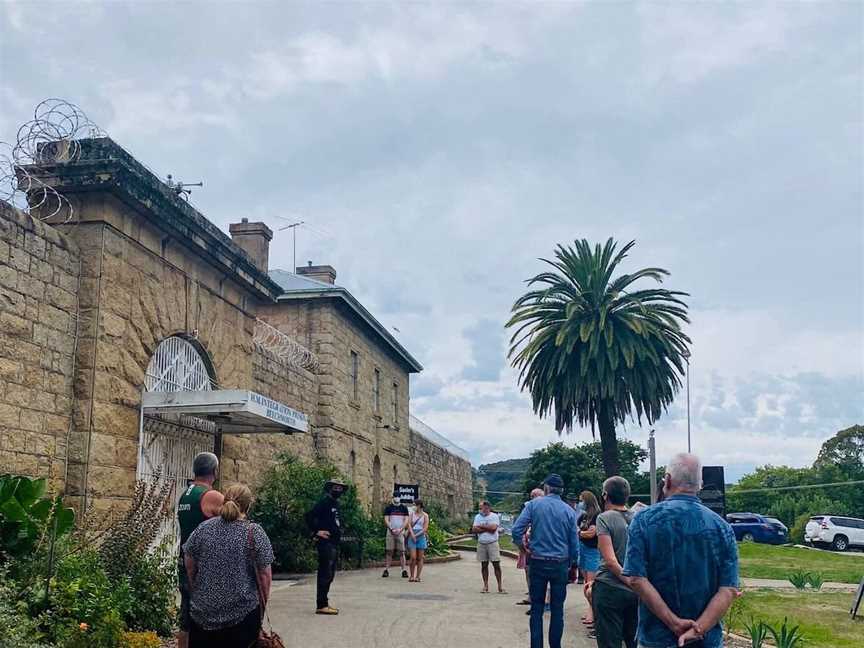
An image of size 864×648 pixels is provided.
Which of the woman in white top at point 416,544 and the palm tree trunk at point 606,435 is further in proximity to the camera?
the palm tree trunk at point 606,435

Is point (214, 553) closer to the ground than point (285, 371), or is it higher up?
closer to the ground

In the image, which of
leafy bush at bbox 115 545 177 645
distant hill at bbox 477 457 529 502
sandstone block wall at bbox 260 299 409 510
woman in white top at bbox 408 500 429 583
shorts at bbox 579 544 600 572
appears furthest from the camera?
distant hill at bbox 477 457 529 502

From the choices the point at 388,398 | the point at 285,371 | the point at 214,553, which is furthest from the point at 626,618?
the point at 388,398

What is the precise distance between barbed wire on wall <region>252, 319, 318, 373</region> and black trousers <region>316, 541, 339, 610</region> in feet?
24.4

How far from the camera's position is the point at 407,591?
14.5m

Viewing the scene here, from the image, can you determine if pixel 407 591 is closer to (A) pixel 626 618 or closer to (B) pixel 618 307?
(A) pixel 626 618

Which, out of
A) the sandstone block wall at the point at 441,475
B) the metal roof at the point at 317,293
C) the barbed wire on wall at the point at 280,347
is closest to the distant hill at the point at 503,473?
the sandstone block wall at the point at 441,475

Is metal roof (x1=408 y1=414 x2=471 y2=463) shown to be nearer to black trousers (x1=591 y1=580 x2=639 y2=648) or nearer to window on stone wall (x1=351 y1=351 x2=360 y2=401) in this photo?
window on stone wall (x1=351 y1=351 x2=360 y2=401)

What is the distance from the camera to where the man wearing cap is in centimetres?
1121

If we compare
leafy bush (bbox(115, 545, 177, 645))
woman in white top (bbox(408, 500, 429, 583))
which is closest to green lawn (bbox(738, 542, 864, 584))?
woman in white top (bbox(408, 500, 429, 583))

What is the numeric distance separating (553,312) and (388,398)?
6.86m

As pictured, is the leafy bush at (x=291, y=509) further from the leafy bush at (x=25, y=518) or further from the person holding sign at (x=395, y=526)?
the leafy bush at (x=25, y=518)

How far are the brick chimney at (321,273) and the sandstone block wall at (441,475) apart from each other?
848cm

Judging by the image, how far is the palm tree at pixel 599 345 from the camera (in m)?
24.7
